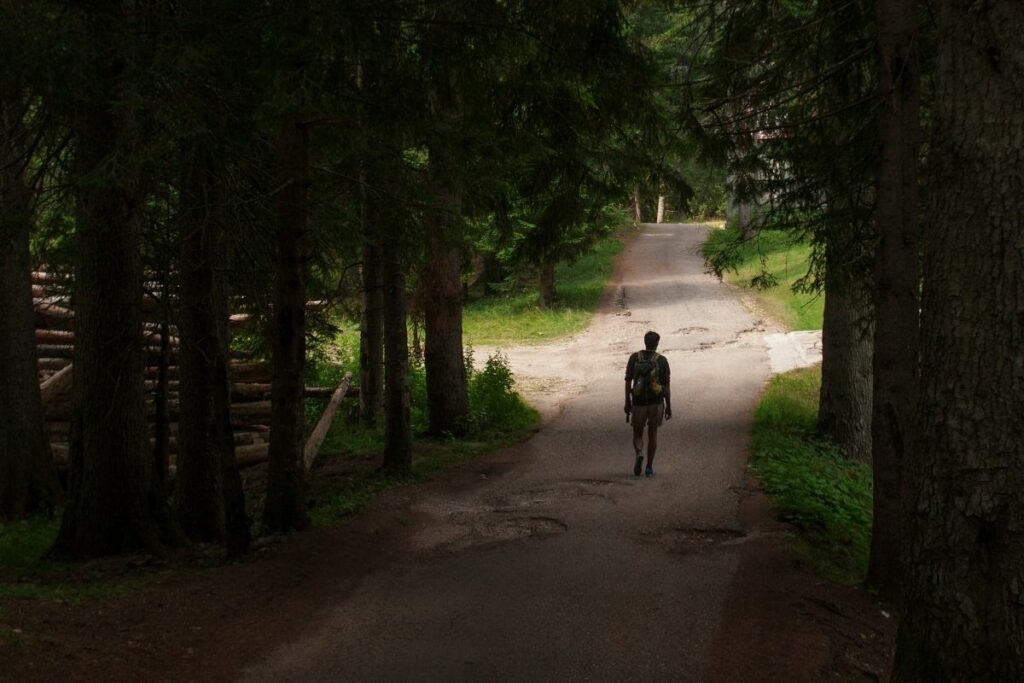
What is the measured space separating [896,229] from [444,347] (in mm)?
10435

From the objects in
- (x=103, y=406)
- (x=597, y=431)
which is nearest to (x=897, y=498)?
(x=103, y=406)

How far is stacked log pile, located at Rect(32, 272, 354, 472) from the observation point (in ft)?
55.9

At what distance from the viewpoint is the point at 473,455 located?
16453 millimetres

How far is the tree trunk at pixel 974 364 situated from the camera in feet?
17.8

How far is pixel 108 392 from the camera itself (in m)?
10.4

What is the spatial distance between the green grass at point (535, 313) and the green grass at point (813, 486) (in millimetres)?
11542

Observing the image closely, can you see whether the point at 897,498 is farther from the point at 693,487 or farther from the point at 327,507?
the point at 327,507

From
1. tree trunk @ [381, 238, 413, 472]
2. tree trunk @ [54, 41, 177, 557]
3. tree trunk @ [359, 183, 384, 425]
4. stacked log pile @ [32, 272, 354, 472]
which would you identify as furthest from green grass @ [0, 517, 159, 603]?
tree trunk @ [359, 183, 384, 425]

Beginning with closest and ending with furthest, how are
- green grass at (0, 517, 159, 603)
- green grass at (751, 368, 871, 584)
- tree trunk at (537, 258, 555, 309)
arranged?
green grass at (0, 517, 159, 603)
green grass at (751, 368, 871, 584)
tree trunk at (537, 258, 555, 309)

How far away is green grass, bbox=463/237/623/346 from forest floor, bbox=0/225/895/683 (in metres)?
16.5

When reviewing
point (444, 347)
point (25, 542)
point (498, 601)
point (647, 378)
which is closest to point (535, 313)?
point (444, 347)

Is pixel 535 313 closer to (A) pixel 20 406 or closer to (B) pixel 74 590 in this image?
(A) pixel 20 406

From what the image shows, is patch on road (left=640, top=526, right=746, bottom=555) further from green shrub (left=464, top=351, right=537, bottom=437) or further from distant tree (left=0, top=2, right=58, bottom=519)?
distant tree (left=0, top=2, right=58, bottom=519)

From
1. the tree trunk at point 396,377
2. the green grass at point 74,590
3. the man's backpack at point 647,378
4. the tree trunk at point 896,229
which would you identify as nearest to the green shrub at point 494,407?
the tree trunk at point 396,377
